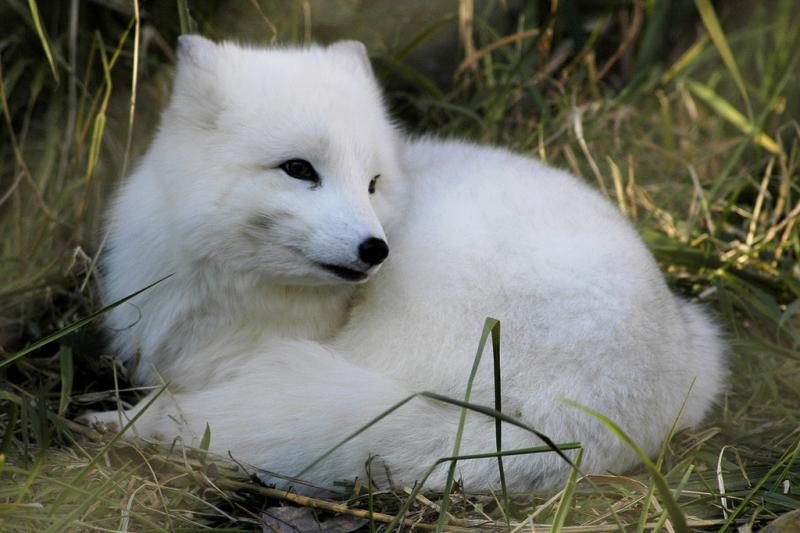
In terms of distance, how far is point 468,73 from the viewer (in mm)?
3773

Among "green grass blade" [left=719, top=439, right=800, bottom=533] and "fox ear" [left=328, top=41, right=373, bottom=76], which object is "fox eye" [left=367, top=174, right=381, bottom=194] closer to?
"fox ear" [left=328, top=41, right=373, bottom=76]

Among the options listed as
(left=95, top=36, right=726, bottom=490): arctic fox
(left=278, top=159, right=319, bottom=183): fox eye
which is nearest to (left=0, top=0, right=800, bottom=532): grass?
(left=95, top=36, right=726, bottom=490): arctic fox

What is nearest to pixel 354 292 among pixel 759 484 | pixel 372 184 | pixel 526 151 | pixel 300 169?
pixel 372 184

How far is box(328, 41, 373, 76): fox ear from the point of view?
7.70 feet

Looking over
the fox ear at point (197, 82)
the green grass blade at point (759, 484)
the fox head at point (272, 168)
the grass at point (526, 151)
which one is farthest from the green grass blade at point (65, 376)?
the green grass blade at point (759, 484)

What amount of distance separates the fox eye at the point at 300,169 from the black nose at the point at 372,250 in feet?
0.79

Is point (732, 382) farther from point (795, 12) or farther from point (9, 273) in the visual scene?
point (9, 273)

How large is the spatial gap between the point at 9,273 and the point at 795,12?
348 centimetres

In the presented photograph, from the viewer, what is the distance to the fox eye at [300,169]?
199 centimetres

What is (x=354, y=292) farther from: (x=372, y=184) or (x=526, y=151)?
(x=526, y=151)

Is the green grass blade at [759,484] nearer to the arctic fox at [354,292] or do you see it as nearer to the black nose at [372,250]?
the arctic fox at [354,292]

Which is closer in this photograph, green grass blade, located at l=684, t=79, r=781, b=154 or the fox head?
the fox head

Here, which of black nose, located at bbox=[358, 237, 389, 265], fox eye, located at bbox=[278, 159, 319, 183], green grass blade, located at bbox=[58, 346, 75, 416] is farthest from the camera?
green grass blade, located at bbox=[58, 346, 75, 416]

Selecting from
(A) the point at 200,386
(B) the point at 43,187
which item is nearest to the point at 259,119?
(A) the point at 200,386
